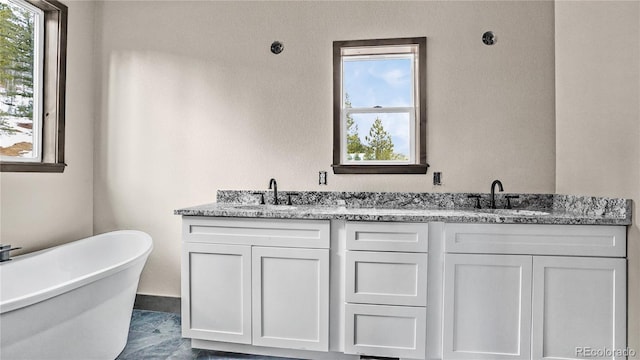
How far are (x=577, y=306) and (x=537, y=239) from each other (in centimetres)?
41

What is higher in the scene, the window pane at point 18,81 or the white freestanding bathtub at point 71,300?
the window pane at point 18,81

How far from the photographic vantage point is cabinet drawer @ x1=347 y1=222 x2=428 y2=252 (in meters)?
2.09

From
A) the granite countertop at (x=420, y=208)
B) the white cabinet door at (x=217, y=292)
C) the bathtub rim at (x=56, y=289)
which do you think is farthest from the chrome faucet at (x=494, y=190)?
the bathtub rim at (x=56, y=289)

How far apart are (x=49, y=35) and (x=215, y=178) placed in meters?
1.66

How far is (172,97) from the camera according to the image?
2986 mm

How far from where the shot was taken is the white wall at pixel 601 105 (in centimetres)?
186

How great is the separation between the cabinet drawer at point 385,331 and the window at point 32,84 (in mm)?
2488

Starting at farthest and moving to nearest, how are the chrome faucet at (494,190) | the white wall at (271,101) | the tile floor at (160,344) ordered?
the white wall at (271,101), the chrome faucet at (494,190), the tile floor at (160,344)

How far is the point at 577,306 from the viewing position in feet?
6.42

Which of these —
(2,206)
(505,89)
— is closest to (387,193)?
(505,89)

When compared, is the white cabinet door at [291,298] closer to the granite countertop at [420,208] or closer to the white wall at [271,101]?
the granite countertop at [420,208]

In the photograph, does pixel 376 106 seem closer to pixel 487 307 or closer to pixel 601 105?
pixel 601 105

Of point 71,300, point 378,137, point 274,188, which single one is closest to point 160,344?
point 71,300

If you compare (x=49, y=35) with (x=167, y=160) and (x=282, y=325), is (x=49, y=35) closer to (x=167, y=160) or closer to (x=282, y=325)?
(x=167, y=160)
